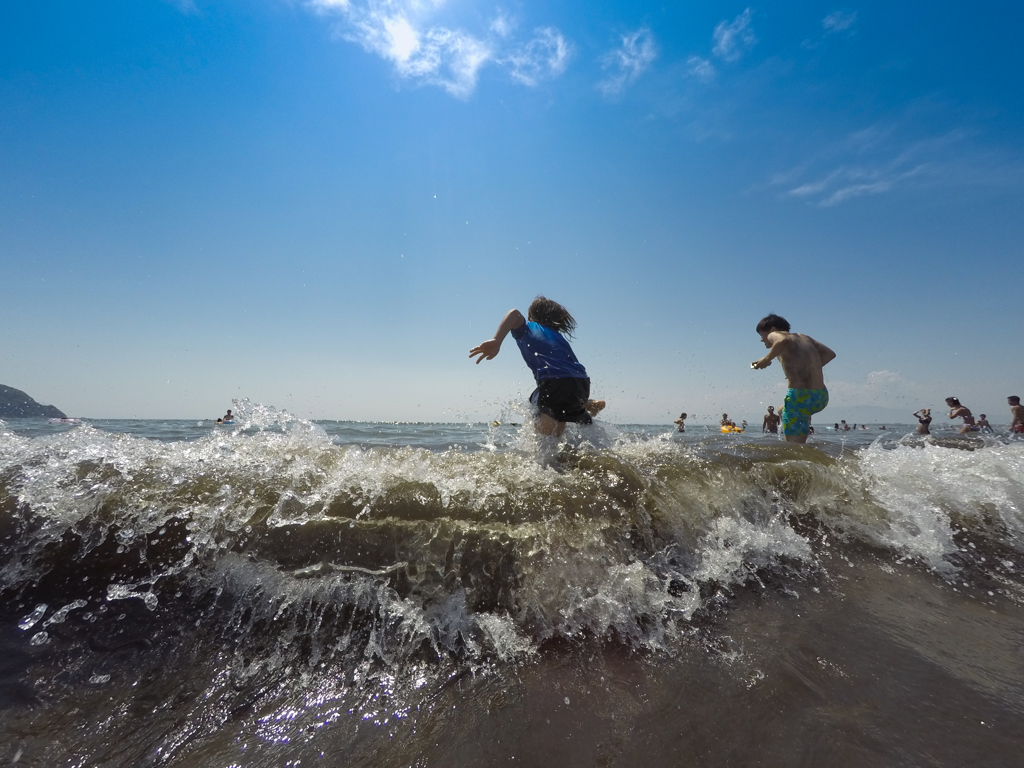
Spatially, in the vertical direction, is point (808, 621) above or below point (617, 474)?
below

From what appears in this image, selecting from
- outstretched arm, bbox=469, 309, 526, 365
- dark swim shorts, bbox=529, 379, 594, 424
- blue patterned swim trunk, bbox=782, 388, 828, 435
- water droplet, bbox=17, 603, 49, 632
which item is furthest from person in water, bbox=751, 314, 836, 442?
water droplet, bbox=17, 603, 49, 632

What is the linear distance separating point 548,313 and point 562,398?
1.02 metres

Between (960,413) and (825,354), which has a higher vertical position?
(825,354)

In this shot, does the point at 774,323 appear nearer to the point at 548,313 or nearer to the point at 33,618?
the point at 548,313

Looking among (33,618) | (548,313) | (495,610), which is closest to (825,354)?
(548,313)

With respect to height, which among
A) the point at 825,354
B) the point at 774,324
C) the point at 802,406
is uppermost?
the point at 774,324

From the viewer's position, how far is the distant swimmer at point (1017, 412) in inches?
467

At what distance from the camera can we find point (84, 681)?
1603 millimetres

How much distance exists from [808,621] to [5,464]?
15.5 ft

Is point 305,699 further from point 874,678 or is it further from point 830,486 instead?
point 830,486

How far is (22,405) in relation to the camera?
161 ft

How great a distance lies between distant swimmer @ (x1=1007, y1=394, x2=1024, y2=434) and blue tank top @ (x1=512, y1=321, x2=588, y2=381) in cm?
1526

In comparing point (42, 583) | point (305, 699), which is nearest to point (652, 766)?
point (305, 699)

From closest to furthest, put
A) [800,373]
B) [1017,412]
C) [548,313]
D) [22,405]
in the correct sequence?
[548,313] < [800,373] < [1017,412] < [22,405]
